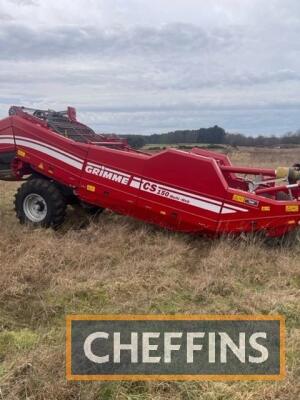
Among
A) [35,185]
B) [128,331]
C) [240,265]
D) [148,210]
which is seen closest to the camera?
[128,331]

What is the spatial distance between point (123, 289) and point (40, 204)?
3.48 metres

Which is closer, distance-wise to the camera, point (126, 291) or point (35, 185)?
point (126, 291)

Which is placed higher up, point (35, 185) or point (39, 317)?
point (35, 185)

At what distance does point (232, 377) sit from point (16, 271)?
276 cm

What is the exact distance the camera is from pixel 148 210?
23.7 feet

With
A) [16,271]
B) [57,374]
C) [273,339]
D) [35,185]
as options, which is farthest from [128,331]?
[35,185]

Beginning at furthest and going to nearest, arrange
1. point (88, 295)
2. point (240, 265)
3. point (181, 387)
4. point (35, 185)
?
point (35, 185), point (240, 265), point (88, 295), point (181, 387)

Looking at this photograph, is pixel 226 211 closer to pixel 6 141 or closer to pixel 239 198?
pixel 239 198

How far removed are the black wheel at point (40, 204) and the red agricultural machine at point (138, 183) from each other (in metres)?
0.02

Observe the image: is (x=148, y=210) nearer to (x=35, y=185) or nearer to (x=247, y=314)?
(x=35, y=185)

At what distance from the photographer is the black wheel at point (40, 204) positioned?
7848mm

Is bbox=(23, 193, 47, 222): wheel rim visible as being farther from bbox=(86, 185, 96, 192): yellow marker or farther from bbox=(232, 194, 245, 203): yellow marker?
bbox=(232, 194, 245, 203): yellow marker

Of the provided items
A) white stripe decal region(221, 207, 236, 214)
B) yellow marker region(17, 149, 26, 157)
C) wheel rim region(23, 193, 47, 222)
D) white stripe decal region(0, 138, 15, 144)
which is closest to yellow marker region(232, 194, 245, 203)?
white stripe decal region(221, 207, 236, 214)

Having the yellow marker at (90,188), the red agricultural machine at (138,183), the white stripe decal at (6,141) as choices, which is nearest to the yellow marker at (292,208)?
the red agricultural machine at (138,183)
